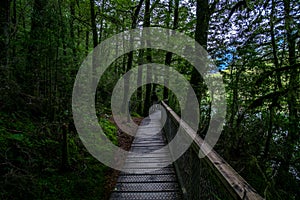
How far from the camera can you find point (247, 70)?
162 inches

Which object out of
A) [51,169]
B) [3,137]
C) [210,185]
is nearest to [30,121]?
[3,137]

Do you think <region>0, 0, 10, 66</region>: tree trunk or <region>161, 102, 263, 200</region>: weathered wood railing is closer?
<region>161, 102, 263, 200</region>: weathered wood railing

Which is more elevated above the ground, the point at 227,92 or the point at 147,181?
the point at 227,92

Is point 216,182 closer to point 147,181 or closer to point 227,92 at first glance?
point 147,181

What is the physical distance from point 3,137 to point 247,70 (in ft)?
14.3

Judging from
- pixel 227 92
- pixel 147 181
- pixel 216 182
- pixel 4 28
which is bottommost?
pixel 147 181

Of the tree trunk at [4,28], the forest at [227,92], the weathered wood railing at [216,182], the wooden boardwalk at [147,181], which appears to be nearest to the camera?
the weathered wood railing at [216,182]

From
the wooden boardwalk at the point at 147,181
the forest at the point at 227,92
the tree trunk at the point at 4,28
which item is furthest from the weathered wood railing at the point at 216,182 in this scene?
the tree trunk at the point at 4,28

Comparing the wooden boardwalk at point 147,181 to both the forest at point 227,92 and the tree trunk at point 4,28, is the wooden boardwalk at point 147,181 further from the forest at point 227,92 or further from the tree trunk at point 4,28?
the tree trunk at point 4,28

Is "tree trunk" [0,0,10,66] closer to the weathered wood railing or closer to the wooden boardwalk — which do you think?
the wooden boardwalk

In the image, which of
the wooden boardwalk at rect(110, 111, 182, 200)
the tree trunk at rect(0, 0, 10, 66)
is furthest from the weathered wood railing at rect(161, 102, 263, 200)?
the tree trunk at rect(0, 0, 10, 66)

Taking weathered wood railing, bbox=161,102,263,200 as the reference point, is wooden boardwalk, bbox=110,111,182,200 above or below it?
below

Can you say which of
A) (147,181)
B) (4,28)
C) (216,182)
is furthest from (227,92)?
(4,28)

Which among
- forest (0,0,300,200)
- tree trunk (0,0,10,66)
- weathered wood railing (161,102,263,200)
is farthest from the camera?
tree trunk (0,0,10,66)
